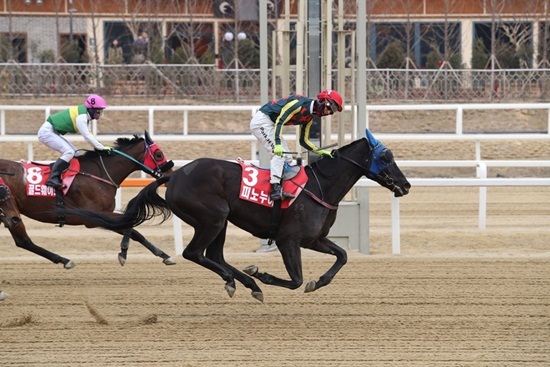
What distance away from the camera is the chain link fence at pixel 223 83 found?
22875 mm

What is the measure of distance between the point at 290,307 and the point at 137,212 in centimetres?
137

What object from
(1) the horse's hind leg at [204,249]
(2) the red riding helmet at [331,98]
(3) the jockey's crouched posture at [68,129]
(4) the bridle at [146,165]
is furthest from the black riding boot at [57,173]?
(2) the red riding helmet at [331,98]

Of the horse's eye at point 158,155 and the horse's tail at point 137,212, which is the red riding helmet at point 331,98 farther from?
the horse's eye at point 158,155

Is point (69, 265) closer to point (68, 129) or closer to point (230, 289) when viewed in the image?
point (68, 129)

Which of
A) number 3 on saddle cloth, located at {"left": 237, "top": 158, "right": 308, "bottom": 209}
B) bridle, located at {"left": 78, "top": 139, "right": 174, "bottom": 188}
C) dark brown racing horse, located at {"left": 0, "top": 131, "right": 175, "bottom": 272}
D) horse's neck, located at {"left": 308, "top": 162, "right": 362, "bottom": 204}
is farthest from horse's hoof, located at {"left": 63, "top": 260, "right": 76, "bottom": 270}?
horse's neck, located at {"left": 308, "top": 162, "right": 362, "bottom": 204}

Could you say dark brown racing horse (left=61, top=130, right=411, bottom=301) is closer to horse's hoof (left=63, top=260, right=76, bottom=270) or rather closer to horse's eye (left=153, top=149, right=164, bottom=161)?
horse's hoof (left=63, top=260, right=76, bottom=270)

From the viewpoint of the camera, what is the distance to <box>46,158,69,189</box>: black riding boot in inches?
391

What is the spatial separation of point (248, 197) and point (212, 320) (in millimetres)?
962

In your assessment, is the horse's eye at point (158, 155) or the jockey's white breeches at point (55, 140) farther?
Result: the horse's eye at point (158, 155)

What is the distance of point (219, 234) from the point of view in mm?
8352

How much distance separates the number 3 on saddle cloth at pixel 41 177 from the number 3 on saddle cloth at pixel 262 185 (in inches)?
95.2

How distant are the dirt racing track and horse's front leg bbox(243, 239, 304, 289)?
0.24 m

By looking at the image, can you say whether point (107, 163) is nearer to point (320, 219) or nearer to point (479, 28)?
point (320, 219)

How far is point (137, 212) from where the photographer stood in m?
8.48
